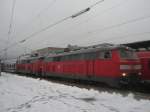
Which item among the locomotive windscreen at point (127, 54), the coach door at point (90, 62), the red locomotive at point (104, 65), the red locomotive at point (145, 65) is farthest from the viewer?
the coach door at point (90, 62)

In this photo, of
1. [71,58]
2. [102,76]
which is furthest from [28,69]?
[102,76]

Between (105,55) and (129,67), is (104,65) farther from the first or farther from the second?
(129,67)

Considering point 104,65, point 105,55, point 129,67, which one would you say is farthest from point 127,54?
point 104,65

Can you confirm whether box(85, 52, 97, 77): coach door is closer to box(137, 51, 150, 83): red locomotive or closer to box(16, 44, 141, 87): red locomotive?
box(16, 44, 141, 87): red locomotive

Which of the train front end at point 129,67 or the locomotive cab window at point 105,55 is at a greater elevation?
the locomotive cab window at point 105,55

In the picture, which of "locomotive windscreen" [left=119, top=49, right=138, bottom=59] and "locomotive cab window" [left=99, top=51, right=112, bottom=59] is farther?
"locomotive cab window" [left=99, top=51, right=112, bottom=59]

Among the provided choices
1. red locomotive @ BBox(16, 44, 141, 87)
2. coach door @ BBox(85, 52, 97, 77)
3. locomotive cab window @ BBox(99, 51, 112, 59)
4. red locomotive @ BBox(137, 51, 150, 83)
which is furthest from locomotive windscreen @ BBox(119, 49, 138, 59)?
coach door @ BBox(85, 52, 97, 77)

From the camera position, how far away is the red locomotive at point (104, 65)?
46.2ft

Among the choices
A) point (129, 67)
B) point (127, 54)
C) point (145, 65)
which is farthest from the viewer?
point (145, 65)

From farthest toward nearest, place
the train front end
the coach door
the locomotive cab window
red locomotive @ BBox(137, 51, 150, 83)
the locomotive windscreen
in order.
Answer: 1. the coach door
2. red locomotive @ BBox(137, 51, 150, 83)
3. the locomotive cab window
4. the locomotive windscreen
5. the train front end

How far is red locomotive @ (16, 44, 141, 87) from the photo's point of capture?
1407 centimetres

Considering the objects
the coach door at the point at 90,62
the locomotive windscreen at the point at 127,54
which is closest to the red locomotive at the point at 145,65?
the locomotive windscreen at the point at 127,54

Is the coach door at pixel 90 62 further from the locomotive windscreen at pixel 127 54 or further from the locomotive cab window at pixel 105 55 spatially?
the locomotive windscreen at pixel 127 54

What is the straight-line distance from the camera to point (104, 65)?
15.2m
